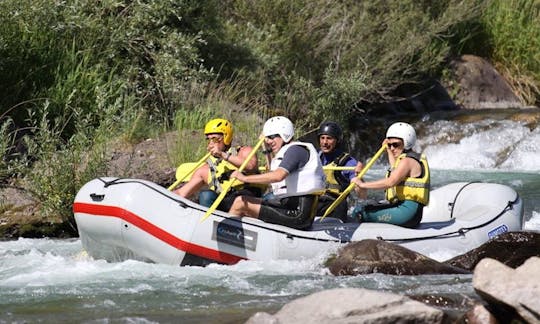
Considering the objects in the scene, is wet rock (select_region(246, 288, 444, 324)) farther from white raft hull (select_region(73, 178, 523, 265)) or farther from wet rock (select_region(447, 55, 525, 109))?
wet rock (select_region(447, 55, 525, 109))

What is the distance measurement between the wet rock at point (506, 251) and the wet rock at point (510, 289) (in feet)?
7.24

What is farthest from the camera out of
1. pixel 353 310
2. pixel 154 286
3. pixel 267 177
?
pixel 267 177

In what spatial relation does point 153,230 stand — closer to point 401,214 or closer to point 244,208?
point 244,208

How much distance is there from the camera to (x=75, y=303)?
717 centimetres

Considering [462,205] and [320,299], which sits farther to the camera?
[462,205]

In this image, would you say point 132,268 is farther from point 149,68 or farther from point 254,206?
point 149,68

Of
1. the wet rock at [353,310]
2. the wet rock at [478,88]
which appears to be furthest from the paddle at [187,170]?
the wet rock at [478,88]

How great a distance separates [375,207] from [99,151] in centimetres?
295

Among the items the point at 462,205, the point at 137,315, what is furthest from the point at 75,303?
the point at 462,205

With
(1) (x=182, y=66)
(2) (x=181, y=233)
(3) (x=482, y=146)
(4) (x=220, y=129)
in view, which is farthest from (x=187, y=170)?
(3) (x=482, y=146)

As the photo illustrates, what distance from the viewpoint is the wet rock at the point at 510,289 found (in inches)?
233

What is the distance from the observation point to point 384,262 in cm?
826

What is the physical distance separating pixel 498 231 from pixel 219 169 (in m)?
2.51

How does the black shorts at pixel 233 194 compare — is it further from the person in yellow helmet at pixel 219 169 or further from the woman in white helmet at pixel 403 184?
the woman in white helmet at pixel 403 184
